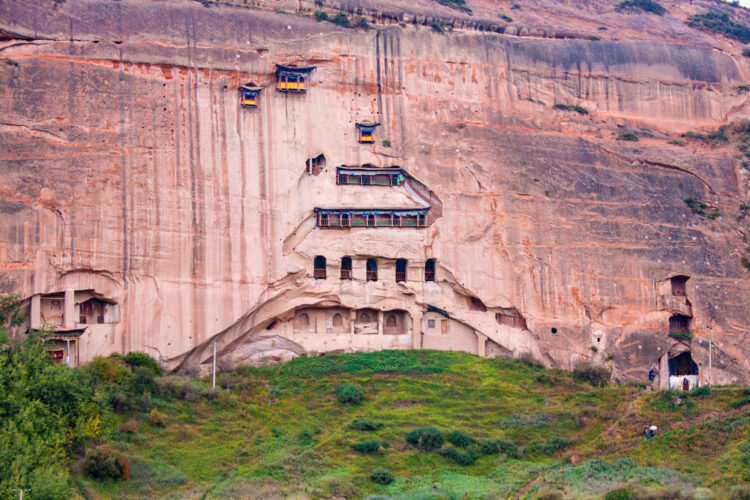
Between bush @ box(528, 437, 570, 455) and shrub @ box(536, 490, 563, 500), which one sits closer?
shrub @ box(536, 490, 563, 500)

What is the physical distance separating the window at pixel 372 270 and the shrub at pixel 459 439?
1128 cm

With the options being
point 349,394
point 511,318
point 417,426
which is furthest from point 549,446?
point 511,318

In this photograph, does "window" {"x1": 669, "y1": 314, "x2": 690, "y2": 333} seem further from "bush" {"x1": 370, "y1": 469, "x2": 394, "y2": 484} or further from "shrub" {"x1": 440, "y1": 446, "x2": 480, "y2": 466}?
"bush" {"x1": 370, "y1": 469, "x2": 394, "y2": 484}

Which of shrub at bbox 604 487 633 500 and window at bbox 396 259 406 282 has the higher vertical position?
window at bbox 396 259 406 282

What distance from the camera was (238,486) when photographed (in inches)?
1297

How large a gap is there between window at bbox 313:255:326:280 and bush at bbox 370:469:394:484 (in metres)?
13.0

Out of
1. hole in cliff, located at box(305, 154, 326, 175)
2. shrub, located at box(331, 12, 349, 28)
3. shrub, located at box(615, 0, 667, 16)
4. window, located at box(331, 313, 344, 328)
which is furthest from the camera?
shrub, located at box(615, 0, 667, 16)

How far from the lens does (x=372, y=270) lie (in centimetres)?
4703

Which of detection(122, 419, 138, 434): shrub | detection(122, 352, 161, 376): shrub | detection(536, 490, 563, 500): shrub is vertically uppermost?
detection(122, 352, 161, 376): shrub

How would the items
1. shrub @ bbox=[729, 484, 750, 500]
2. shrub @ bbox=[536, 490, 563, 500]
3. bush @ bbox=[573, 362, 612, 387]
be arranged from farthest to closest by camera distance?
bush @ bbox=[573, 362, 612, 387]
shrub @ bbox=[536, 490, 563, 500]
shrub @ bbox=[729, 484, 750, 500]

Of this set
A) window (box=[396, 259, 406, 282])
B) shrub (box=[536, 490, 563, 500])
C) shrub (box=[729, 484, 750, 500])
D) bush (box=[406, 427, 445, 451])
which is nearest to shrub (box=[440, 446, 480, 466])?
bush (box=[406, 427, 445, 451])

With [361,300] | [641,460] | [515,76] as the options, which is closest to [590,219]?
[515,76]

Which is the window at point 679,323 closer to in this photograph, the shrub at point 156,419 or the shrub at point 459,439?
the shrub at point 459,439

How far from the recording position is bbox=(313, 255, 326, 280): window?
150 ft
